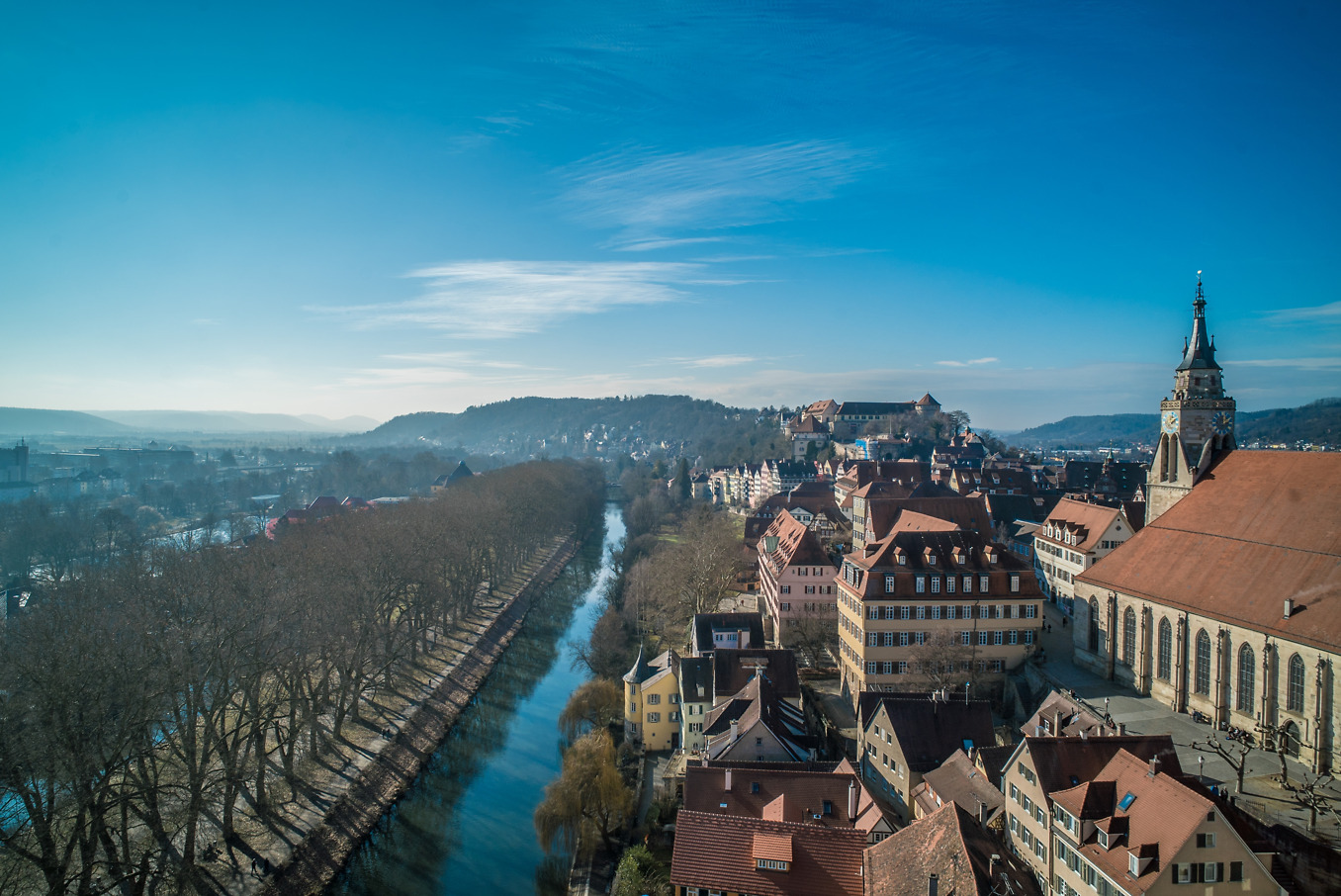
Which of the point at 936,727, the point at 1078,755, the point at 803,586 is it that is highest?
the point at 1078,755

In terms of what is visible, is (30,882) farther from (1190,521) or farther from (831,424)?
(831,424)

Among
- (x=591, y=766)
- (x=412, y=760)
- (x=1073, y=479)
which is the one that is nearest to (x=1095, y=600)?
(x=591, y=766)

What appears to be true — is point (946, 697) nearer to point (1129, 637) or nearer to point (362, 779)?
point (1129, 637)

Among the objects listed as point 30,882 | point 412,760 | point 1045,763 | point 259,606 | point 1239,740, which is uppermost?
point 259,606

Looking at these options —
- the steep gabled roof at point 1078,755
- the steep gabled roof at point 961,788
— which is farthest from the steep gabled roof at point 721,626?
the steep gabled roof at point 1078,755

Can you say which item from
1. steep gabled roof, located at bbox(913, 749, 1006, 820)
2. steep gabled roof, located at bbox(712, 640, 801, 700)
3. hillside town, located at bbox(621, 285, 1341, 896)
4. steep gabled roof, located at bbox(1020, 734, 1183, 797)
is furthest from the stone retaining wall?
steep gabled roof, located at bbox(1020, 734, 1183, 797)

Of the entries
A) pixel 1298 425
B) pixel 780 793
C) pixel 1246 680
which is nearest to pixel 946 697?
pixel 780 793

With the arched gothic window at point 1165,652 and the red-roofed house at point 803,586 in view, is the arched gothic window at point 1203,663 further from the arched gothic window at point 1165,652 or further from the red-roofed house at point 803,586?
the red-roofed house at point 803,586
